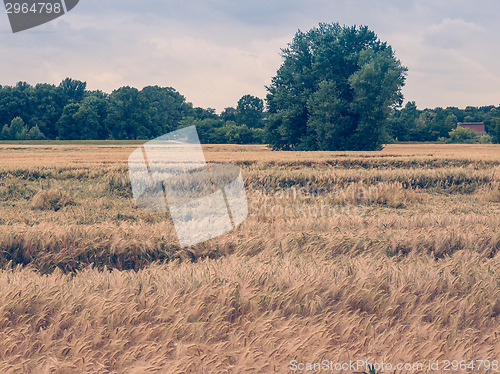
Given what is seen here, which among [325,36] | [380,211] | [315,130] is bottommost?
[380,211]

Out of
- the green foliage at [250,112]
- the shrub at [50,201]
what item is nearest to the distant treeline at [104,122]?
the green foliage at [250,112]

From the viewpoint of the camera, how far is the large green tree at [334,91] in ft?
131

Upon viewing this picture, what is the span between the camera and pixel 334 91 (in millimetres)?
41500

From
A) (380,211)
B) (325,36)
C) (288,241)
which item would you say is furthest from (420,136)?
(288,241)

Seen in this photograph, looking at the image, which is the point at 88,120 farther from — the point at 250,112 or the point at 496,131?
the point at 496,131

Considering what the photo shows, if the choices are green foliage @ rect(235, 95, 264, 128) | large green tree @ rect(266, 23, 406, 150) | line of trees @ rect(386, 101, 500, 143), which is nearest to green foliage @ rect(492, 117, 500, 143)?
line of trees @ rect(386, 101, 500, 143)

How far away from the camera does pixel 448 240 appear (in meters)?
7.07

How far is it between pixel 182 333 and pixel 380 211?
9549mm

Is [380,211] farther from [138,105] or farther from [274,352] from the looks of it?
[138,105]

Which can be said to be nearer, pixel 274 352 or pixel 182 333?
pixel 274 352

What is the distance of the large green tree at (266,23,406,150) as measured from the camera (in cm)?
4006

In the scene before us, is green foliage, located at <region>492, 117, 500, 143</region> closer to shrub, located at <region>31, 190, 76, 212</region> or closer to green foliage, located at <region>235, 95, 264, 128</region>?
green foliage, located at <region>235, 95, 264, 128</region>

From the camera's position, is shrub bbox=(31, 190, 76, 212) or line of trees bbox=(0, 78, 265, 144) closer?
shrub bbox=(31, 190, 76, 212)

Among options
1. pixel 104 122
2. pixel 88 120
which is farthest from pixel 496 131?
pixel 88 120
